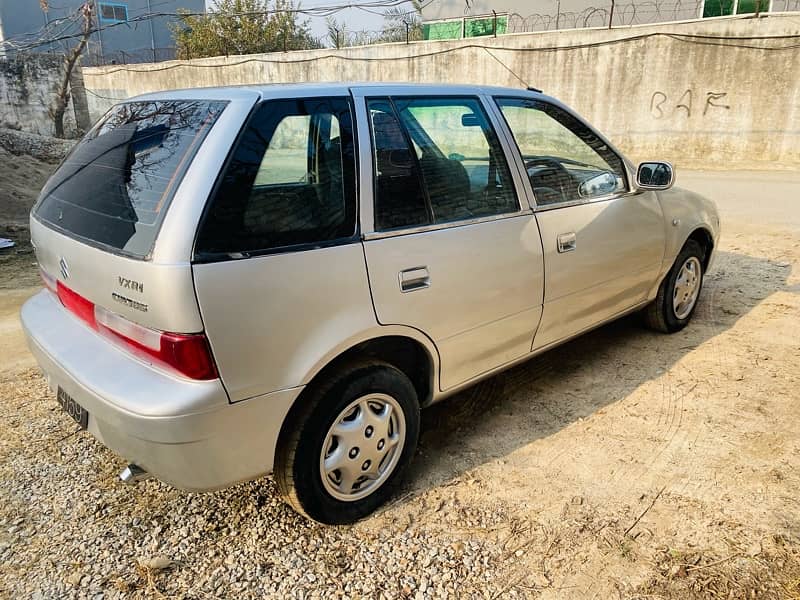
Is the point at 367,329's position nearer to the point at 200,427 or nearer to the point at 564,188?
the point at 200,427

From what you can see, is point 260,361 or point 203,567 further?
point 203,567

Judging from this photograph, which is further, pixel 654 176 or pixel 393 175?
pixel 654 176

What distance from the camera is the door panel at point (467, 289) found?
2432mm

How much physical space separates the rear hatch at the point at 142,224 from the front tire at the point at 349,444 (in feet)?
1.60

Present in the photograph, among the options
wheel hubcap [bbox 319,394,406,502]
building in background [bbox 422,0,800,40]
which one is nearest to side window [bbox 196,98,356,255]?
wheel hubcap [bbox 319,394,406,502]

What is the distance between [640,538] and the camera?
7.99 feet

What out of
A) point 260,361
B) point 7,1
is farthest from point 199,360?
point 7,1

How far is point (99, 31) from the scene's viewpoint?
84.7 ft

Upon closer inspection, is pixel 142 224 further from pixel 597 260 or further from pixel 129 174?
pixel 597 260

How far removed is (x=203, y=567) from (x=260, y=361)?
36.2 inches

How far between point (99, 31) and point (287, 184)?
2918 cm

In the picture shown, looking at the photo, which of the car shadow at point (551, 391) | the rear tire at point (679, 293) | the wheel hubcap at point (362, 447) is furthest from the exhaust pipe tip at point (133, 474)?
the rear tire at point (679, 293)

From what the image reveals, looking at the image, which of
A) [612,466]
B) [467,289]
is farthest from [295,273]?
[612,466]

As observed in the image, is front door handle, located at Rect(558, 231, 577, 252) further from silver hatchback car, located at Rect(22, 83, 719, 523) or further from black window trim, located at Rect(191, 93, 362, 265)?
black window trim, located at Rect(191, 93, 362, 265)
